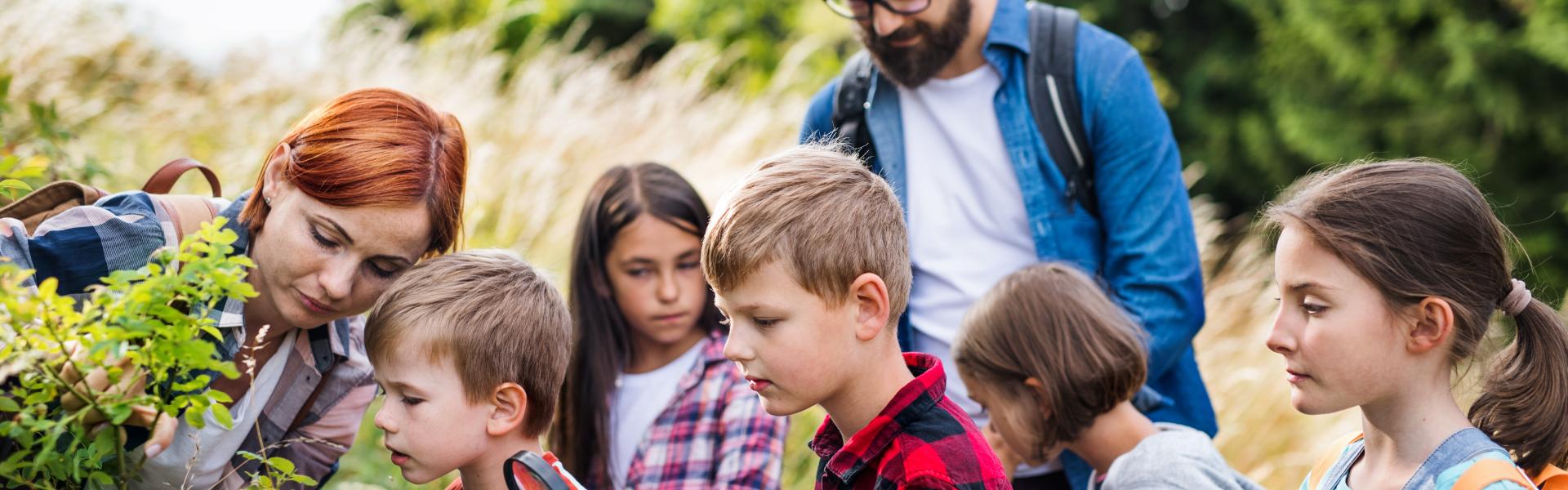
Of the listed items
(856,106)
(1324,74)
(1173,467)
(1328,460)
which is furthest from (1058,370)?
(1324,74)

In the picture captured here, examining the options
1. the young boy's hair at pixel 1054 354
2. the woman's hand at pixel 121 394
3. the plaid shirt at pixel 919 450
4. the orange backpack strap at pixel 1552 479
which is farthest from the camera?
the young boy's hair at pixel 1054 354

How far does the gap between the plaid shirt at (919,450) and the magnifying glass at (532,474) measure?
1.43 ft

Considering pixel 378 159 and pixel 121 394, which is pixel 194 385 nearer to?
pixel 121 394

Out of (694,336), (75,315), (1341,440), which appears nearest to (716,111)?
(694,336)

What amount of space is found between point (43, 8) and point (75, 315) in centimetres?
574

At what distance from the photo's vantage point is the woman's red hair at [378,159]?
228 cm

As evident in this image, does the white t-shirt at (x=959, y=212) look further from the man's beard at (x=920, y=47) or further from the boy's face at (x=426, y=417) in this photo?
the boy's face at (x=426, y=417)

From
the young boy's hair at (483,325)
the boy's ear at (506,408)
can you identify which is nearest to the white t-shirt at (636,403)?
the young boy's hair at (483,325)

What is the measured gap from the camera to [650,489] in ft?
10.3

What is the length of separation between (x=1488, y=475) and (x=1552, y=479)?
327 millimetres

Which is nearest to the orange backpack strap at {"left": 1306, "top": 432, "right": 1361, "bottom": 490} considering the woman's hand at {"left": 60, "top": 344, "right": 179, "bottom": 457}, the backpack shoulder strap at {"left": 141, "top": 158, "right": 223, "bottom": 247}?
the woman's hand at {"left": 60, "top": 344, "right": 179, "bottom": 457}

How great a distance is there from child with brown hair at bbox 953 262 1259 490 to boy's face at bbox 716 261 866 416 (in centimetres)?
80

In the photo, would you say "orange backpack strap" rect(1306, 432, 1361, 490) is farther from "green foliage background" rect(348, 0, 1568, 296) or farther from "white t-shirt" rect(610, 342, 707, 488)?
"green foliage background" rect(348, 0, 1568, 296)

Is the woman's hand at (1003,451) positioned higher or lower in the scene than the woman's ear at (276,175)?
lower
